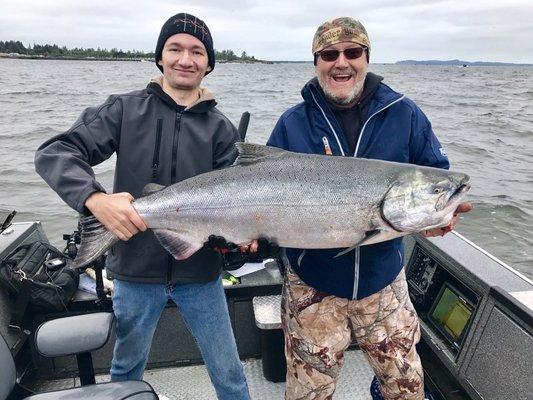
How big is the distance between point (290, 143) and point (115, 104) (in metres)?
1.20

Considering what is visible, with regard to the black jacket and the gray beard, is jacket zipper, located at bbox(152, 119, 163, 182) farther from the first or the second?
the gray beard

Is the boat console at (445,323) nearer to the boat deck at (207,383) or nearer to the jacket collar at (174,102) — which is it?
the boat deck at (207,383)

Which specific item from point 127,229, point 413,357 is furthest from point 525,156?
point 127,229

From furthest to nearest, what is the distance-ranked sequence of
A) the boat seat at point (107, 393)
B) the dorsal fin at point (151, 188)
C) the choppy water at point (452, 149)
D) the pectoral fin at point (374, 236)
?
the choppy water at point (452, 149) → the dorsal fin at point (151, 188) → the pectoral fin at point (374, 236) → the boat seat at point (107, 393)

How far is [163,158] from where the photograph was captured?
313cm

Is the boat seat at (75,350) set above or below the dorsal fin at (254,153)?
below

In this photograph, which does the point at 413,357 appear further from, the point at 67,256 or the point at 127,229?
the point at 67,256

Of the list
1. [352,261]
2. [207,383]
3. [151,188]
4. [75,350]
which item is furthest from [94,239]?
[207,383]

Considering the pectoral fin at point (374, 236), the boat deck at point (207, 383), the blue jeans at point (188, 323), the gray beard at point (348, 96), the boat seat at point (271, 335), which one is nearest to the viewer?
the pectoral fin at point (374, 236)

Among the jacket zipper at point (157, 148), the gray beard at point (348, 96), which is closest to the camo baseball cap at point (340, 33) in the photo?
the gray beard at point (348, 96)

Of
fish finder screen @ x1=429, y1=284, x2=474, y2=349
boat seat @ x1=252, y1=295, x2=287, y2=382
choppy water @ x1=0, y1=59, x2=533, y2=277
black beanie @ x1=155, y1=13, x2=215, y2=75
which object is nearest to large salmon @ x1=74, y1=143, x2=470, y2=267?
black beanie @ x1=155, y1=13, x2=215, y2=75

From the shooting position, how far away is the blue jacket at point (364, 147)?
10.0ft

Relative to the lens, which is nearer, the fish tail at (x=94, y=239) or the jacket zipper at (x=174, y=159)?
the fish tail at (x=94, y=239)

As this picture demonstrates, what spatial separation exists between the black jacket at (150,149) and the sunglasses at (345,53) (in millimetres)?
828
